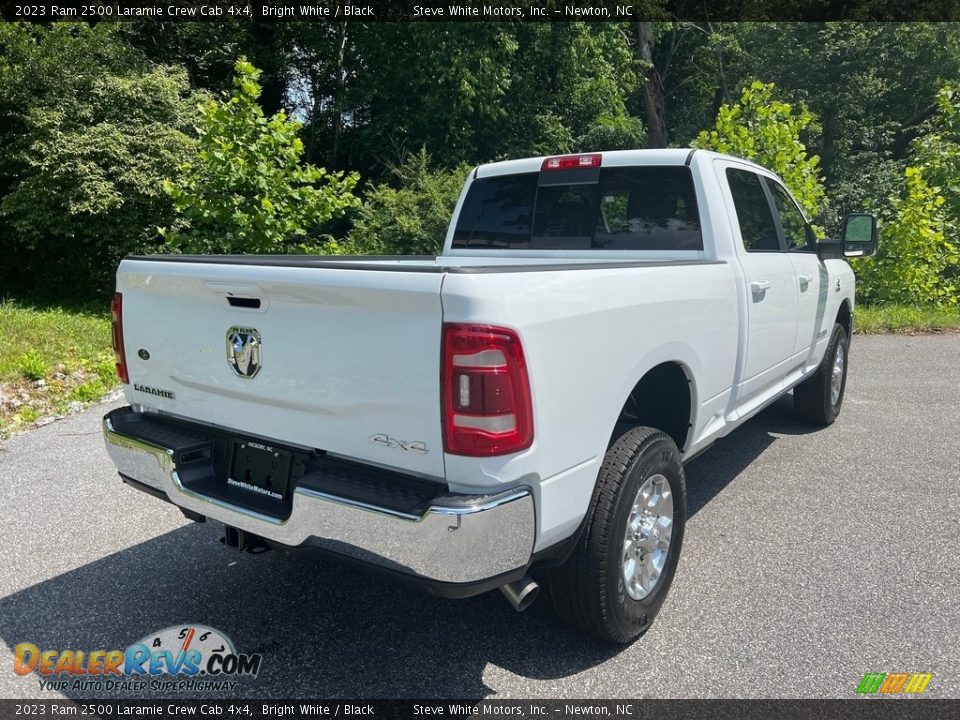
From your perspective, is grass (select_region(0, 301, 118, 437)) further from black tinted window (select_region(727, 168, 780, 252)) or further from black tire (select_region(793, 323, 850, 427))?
black tire (select_region(793, 323, 850, 427))

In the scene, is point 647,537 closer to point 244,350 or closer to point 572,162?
point 244,350

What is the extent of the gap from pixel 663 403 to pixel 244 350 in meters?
1.85

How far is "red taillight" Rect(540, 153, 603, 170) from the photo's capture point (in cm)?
394

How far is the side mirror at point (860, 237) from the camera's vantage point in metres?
5.00

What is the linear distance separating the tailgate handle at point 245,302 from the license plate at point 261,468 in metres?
0.50

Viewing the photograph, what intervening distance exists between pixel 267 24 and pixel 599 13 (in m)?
9.23

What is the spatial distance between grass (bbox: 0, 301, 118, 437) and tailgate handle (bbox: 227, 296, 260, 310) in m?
4.26

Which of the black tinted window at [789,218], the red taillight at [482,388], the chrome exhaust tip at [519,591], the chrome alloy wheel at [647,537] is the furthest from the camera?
the black tinted window at [789,218]

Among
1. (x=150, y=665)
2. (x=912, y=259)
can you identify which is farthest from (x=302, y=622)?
(x=912, y=259)

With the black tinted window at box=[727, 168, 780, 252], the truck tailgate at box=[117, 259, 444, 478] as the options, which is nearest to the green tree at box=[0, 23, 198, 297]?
the truck tailgate at box=[117, 259, 444, 478]

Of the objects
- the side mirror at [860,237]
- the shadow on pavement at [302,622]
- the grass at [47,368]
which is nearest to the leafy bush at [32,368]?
the grass at [47,368]

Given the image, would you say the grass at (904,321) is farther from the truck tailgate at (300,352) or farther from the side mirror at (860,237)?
the truck tailgate at (300,352)

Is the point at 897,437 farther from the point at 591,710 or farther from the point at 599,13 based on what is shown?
the point at 599,13

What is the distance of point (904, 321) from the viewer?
10719 millimetres
